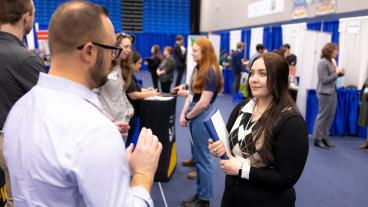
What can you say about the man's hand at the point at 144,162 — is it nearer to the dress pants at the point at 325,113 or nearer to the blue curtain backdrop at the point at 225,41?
the dress pants at the point at 325,113

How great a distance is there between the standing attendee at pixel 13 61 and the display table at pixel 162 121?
1784mm

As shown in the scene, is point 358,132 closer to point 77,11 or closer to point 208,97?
point 208,97

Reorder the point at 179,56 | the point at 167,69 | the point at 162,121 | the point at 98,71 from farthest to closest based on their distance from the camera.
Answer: the point at 179,56, the point at 167,69, the point at 162,121, the point at 98,71

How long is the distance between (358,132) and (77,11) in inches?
244

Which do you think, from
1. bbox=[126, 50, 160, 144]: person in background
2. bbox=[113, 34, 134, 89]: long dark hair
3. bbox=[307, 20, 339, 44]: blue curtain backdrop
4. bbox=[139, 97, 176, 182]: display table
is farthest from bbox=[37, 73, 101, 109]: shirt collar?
bbox=[307, 20, 339, 44]: blue curtain backdrop

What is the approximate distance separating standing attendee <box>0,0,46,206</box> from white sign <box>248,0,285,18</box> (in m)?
8.83

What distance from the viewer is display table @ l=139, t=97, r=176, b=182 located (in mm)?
3354

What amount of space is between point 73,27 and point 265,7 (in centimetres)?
1012

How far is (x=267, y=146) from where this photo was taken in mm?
1593

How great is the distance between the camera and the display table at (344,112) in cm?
577

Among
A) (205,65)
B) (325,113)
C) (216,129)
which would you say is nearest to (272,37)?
(325,113)

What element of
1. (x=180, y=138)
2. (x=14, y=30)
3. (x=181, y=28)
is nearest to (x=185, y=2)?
(x=181, y=28)

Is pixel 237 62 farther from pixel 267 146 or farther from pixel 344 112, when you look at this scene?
pixel 267 146

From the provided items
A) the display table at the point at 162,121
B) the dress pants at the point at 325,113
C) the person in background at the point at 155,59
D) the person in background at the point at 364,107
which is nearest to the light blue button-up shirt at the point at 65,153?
the display table at the point at 162,121
